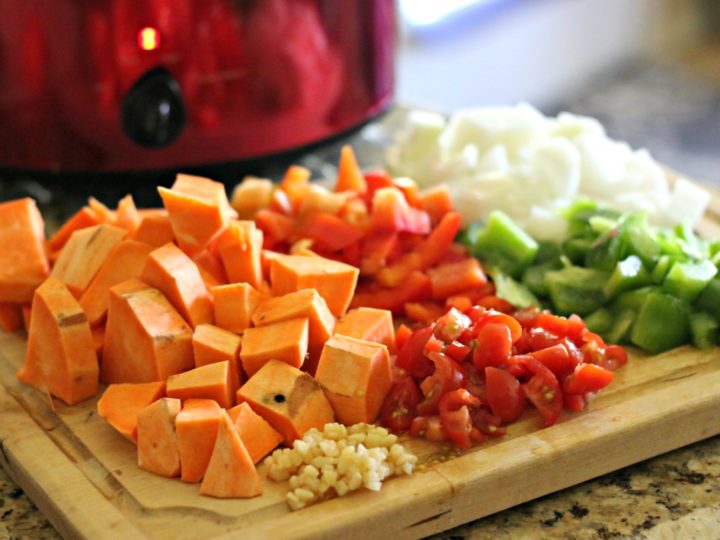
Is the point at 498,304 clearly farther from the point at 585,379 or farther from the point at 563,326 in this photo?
the point at 585,379

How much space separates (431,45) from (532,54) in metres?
0.48

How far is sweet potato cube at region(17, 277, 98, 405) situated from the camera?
55.1 inches

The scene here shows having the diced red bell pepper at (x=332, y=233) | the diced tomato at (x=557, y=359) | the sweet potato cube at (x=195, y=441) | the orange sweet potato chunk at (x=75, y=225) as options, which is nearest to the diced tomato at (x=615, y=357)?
the diced tomato at (x=557, y=359)

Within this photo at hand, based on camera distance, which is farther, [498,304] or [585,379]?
[498,304]

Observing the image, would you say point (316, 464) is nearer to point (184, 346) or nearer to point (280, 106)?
point (184, 346)

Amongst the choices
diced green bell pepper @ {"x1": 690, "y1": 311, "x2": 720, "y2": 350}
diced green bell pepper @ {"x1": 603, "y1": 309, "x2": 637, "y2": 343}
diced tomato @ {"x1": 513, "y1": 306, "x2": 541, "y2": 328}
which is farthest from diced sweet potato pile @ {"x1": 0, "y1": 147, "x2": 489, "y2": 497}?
diced green bell pepper @ {"x1": 690, "y1": 311, "x2": 720, "y2": 350}

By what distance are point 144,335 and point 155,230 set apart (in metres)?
0.20

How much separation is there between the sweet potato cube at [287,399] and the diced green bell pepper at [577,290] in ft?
1.44

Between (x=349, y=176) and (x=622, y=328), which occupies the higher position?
(x=349, y=176)

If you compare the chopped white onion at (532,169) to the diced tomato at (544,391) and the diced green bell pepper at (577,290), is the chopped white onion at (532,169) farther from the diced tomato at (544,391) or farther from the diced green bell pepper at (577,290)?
the diced tomato at (544,391)

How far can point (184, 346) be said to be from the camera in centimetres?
139

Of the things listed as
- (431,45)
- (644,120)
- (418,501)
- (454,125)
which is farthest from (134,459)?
(644,120)

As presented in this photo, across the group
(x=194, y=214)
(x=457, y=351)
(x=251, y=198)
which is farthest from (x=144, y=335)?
(x=251, y=198)

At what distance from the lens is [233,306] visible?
4.69 ft
